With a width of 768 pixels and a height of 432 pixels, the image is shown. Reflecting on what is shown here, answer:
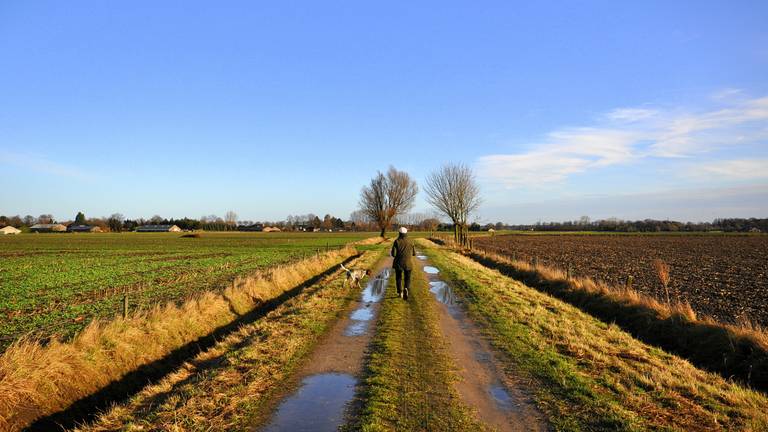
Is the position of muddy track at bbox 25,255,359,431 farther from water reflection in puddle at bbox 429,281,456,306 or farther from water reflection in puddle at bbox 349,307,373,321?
water reflection in puddle at bbox 429,281,456,306

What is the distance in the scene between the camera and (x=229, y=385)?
6.37 metres

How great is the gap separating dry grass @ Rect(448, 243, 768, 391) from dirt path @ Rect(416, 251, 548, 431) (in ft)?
14.1

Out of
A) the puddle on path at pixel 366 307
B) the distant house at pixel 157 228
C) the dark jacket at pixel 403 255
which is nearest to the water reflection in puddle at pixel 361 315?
the puddle on path at pixel 366 307

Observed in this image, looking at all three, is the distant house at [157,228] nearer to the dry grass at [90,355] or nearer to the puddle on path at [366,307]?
the puddle on path at [366,307]

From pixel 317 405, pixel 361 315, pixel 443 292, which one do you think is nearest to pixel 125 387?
pixel 317 405

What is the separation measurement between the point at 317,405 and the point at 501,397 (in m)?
2.45

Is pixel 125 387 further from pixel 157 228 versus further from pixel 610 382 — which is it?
pixel 157 228

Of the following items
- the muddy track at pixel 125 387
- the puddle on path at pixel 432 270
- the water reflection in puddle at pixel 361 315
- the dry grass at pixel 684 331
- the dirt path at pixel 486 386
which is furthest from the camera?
the puddle on path at pixel 432 270

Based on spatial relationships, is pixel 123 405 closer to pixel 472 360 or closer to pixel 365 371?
pixel 365 371

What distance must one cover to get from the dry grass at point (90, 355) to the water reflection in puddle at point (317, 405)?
4046mm

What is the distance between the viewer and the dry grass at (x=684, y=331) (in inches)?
351

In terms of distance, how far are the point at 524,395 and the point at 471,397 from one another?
771 millimetres

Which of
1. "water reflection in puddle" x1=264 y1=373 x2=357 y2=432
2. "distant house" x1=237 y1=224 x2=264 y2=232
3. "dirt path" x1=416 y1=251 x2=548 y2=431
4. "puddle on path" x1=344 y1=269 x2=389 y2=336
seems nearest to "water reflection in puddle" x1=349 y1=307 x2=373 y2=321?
"puddle on path" x1=344 y1=269 x2=389 y2=336

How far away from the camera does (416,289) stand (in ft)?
53.4
